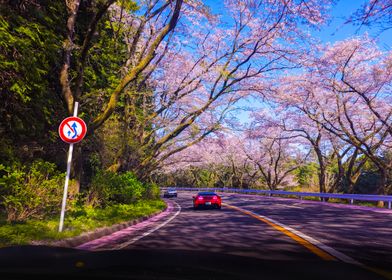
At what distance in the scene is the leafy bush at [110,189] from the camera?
47.1 feet

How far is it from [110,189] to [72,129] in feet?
23.9

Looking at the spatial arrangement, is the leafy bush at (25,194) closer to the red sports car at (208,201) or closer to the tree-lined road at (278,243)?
the tree-lined road at (278,243)

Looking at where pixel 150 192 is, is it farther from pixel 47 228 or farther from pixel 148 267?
pixel 148 267

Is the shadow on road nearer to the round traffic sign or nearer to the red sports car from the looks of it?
the round traffic sign

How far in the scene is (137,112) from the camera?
20.5 metres

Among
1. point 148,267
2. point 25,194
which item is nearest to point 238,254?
point 148,267

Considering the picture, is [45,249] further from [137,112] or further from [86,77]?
[137,112]

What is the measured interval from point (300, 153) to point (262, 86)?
3468 cm

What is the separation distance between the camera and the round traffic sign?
8.43m

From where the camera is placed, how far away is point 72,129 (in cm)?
848

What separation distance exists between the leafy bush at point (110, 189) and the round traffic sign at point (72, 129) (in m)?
6.18

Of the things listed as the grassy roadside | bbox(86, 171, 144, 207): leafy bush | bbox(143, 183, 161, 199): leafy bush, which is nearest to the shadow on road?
the grassy roadside

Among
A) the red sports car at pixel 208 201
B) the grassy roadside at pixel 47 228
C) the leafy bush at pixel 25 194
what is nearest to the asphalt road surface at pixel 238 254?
the grassy roadside at pixel 47 228

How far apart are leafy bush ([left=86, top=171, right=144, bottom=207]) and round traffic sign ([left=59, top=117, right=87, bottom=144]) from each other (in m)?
6.18
